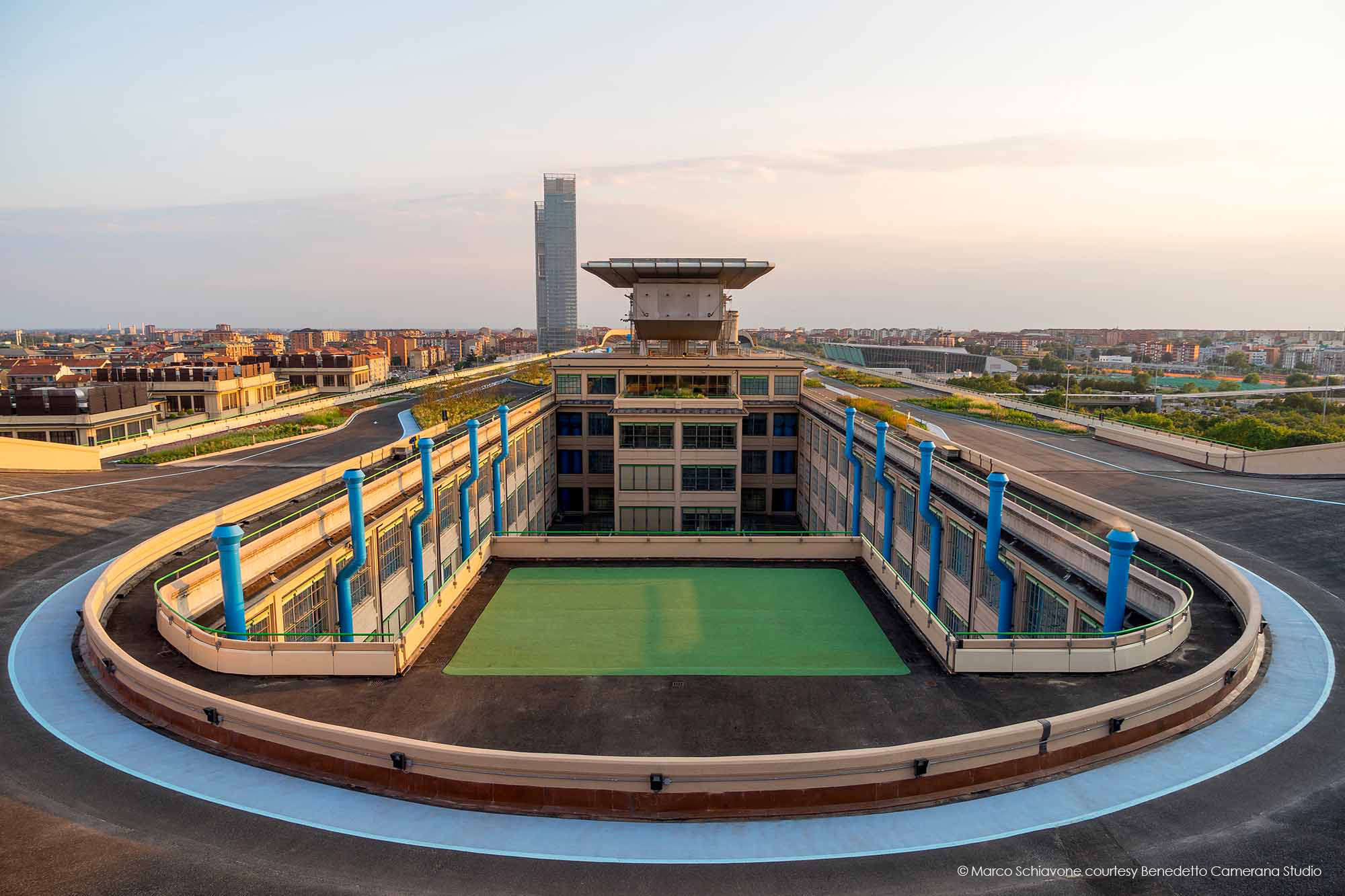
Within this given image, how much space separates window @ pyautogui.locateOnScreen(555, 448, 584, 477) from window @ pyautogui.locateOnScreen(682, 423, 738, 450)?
13566 millimetres

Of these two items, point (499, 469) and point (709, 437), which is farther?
point (709, 437)

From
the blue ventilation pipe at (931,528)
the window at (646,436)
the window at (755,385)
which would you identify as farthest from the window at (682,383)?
→ the blue ventilation pipe at (931,528)

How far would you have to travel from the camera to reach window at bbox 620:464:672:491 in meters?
47.1

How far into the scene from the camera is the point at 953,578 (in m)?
28.7

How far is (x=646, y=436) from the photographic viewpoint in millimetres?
46969

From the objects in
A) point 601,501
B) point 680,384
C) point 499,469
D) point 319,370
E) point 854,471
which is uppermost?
point 319,370

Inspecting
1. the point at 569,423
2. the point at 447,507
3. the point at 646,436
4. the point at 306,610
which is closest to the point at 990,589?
the point at 306,610

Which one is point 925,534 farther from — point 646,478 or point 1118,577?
point 646,478

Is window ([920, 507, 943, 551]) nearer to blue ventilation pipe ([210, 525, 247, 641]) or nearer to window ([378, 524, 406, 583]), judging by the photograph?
window ([378, 524, 406, 583])

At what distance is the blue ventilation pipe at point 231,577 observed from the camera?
16.2 metres

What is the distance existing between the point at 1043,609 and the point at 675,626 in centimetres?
1170

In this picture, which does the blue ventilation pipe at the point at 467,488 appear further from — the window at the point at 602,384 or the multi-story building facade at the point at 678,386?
the window at the point at 602,384

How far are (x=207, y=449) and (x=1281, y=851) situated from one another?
179ft

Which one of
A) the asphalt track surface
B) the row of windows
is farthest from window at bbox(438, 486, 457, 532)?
the row of windows
